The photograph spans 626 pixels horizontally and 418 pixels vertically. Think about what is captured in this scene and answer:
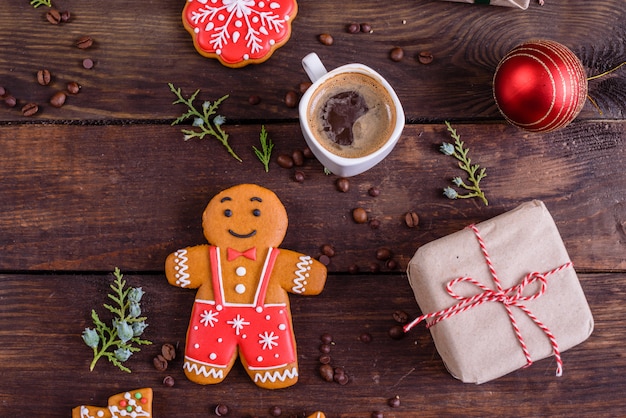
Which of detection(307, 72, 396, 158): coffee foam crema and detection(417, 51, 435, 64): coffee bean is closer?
detection(307, 72, 396, 158): coffee foam crema

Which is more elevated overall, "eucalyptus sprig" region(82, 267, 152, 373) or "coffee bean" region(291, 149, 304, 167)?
"coffee bean" region(291, 149, 304, 167)

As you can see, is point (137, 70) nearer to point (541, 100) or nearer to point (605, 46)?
point (541, 100)

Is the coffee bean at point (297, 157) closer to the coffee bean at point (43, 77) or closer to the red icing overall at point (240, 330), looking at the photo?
the red icing overall at point (240, 330)

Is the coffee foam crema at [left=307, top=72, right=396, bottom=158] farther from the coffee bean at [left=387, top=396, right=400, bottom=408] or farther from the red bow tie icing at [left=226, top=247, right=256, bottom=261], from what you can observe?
the coffee bean at [left=387, top=396, right=400, bottom=408]

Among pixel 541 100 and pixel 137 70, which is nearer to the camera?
pixel 541 100

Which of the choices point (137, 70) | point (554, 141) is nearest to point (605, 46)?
point (554, 141)

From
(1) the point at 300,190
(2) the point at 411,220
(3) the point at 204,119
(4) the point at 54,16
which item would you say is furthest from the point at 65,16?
(2) the point at 411,220

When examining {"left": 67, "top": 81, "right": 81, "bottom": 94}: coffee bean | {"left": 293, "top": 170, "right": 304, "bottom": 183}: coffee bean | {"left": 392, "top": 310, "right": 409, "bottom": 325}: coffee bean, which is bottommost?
{"left": 392, "top": 310, "right": 409, "bottom": 325}: coffee bean

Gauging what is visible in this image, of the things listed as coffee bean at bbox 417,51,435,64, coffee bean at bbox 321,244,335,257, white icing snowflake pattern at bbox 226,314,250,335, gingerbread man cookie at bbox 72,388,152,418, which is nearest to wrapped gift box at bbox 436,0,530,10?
coffee bean at bbox 417,51,435,64
